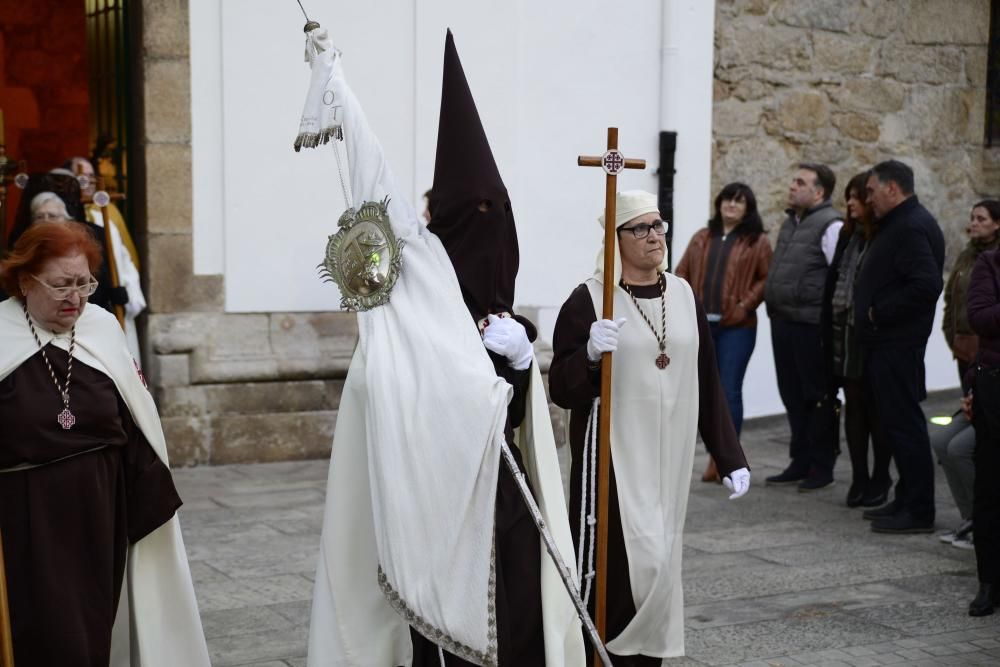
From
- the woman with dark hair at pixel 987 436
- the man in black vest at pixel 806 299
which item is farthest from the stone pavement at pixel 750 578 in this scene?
the man in black vest at pixel 806 299

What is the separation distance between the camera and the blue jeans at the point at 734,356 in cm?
867

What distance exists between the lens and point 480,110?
9.45 metres

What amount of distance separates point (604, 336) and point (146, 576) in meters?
1.61

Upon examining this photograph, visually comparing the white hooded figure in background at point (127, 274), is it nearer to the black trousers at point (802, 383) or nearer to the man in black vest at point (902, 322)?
the black trousers at point (802, 383)

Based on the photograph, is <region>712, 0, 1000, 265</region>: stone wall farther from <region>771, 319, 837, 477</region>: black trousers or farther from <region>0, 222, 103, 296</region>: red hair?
<region>0, 222, 103, 296</region>: red hair

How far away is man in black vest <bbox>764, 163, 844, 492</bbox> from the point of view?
8.40 meters

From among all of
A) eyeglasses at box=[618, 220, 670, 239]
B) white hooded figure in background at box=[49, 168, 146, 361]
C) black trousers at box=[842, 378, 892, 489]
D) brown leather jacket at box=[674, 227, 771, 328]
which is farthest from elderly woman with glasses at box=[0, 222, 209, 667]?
brown leather jacket at box=[674, 227, 771, 328]

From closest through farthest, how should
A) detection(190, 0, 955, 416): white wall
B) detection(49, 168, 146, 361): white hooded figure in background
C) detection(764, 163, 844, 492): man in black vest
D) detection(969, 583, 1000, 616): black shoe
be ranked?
1. detection(969, 583, 1000, 616): black shoe
2. detection(49, 168, 146, 361): white hooded figure in background
3. detection(764, 163, 844, 492): man in black vest
4. detection(190, 0, 955, 416): white wall

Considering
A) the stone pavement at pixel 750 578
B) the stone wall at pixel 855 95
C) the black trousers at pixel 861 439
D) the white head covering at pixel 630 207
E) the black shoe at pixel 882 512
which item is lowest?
the stone pavement at pixel 750 578

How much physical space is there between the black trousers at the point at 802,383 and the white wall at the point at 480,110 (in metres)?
1.85

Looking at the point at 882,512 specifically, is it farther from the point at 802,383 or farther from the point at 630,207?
the point at 630,207

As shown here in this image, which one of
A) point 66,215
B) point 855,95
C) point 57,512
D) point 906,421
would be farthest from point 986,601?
point 855,95

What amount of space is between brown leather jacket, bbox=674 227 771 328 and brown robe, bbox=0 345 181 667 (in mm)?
5207

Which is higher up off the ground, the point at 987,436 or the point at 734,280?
the point at 734,280
